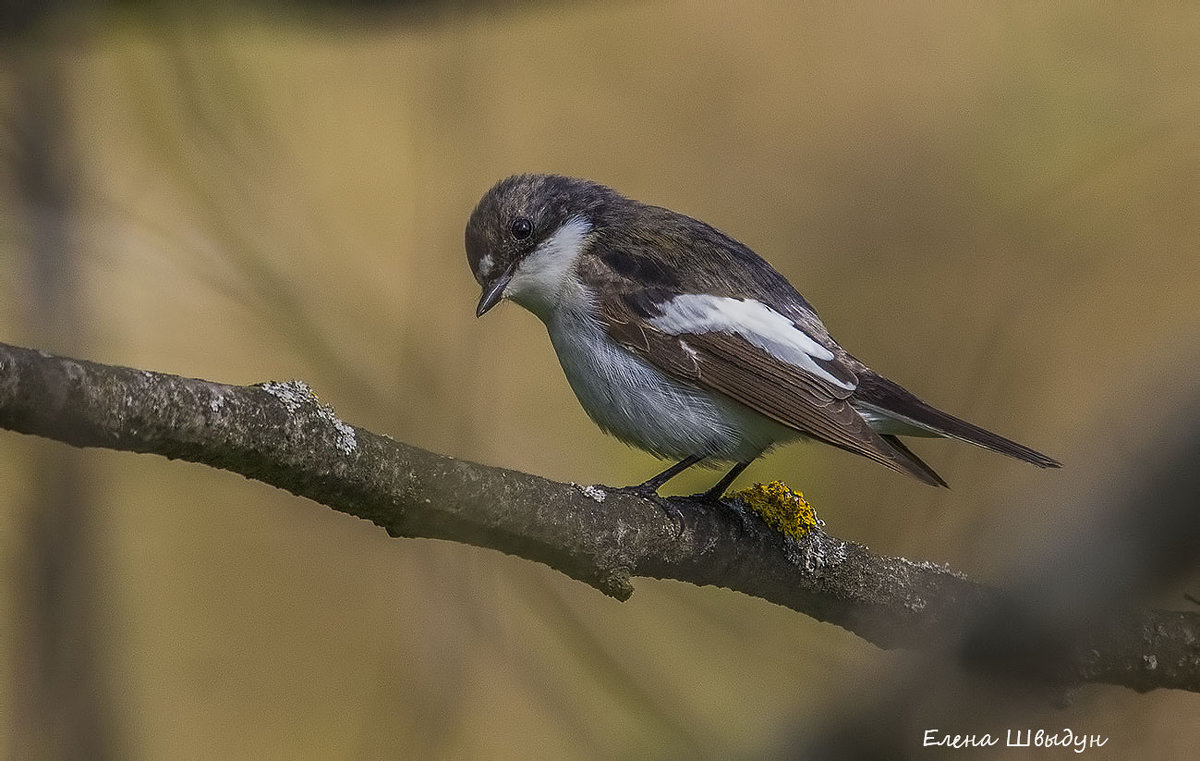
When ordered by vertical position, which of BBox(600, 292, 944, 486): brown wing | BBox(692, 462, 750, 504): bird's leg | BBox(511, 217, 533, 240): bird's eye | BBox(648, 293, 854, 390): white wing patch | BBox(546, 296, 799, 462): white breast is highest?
BBox(511, 217, 533, 240): bird's eye

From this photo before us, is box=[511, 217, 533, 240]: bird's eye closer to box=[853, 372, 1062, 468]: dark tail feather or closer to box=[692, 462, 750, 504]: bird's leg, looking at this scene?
box=[692, 462, 750, 504]: bird's leg

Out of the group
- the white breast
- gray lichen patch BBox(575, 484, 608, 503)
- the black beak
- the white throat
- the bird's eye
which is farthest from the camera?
the bird's eye

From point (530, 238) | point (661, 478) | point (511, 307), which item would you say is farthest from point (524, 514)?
point (511, 307)

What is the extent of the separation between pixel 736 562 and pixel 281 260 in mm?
1966

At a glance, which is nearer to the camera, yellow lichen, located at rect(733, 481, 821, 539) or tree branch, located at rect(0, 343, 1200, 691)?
tree branch, located at rect(0, 343, 1200, 691)

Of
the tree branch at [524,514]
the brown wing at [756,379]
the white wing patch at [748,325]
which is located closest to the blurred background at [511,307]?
the tree branch at [524,514]

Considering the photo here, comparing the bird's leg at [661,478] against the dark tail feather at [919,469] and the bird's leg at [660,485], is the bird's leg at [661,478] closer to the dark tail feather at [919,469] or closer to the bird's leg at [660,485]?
the bird's leg at [660,485]

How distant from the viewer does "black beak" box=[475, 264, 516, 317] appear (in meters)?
4.12

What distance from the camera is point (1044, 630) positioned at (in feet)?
4.25

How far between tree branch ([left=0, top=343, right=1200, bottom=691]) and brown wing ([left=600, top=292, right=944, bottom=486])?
38cm

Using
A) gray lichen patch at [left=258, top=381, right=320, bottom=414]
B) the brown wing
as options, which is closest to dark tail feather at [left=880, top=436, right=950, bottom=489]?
the brown wing

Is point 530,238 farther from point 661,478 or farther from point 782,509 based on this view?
point 782,509

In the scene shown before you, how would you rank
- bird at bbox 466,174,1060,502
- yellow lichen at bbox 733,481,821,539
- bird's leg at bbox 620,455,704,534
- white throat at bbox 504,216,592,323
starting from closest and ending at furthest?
bird's leg at bbox 620,455,704,534 → yellow lichen at bbox 733,481,821,539 → bird at bbox 466,174,1060,502 → white throat at bbox 504,216,592,323

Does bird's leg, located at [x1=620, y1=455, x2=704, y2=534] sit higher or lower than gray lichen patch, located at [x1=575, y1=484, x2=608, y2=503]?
lower
